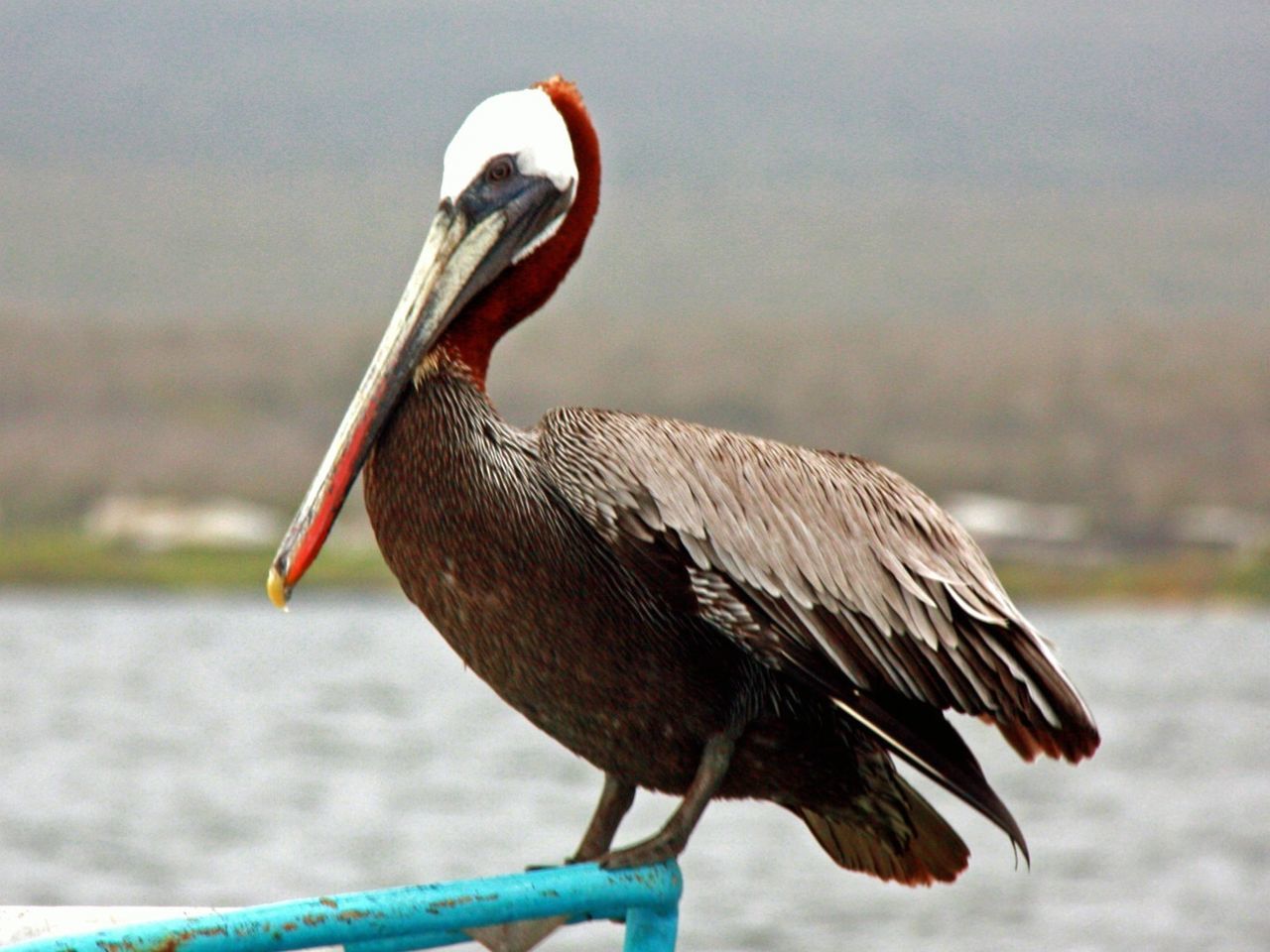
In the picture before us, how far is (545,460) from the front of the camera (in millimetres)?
2686

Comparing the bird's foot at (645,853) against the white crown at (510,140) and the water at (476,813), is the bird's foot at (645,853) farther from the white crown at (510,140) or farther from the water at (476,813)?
the water at (476,813)

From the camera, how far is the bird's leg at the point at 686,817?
2.58 meters

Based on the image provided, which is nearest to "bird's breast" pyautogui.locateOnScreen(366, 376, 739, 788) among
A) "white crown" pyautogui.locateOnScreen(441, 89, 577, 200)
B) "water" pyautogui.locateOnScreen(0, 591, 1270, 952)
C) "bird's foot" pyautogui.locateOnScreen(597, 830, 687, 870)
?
"bird's foot" pyautogui.locateOnScreen(597, 830, 687, 870)

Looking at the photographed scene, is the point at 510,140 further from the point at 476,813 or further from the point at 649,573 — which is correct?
the point at 476,813

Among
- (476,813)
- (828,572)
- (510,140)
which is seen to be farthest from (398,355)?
(476,813)

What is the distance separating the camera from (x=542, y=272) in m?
2.94

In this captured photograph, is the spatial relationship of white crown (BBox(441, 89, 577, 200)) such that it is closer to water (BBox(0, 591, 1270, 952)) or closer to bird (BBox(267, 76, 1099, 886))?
bird (BBox(267, 76, 1099, 886))

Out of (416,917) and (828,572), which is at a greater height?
(828,572)

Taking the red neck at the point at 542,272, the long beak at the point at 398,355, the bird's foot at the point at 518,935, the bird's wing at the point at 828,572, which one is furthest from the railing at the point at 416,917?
the red neck at the point at 542,272

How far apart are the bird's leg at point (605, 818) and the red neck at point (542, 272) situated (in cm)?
63

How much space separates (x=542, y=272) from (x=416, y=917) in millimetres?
1148

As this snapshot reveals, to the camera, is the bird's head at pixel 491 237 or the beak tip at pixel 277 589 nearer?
the beak tip at pixel 277 589

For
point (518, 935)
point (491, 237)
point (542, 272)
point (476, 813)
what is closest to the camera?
point (518, 935)

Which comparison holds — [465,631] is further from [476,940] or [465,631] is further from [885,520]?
[885,520]
